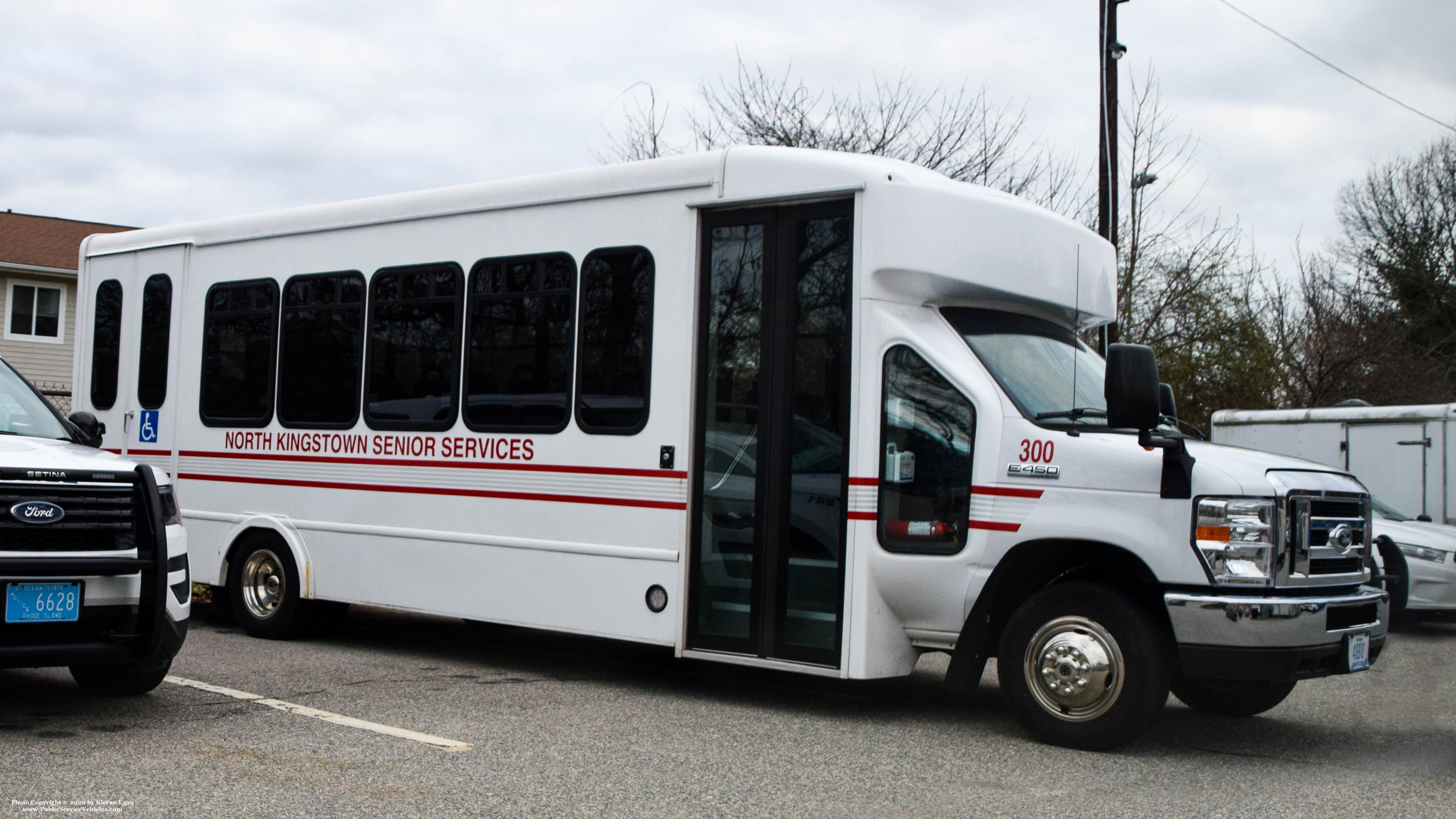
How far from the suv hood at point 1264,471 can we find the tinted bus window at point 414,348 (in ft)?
14.9

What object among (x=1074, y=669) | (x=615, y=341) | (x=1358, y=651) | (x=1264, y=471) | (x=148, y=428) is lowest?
(x=1074, y=669)

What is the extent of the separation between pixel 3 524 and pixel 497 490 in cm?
293

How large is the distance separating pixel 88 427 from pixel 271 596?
8.15ft

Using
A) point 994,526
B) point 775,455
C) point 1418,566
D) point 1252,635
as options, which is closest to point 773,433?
point 775,455

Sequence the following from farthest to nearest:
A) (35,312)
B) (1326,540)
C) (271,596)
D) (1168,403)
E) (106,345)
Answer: (35,312) → (106,345) → (271,596) → (1168,403) → (1326,540)

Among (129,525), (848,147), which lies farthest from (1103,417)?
(848,147)

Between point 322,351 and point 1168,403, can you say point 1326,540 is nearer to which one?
point 1168,403

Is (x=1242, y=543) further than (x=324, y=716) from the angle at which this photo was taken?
No

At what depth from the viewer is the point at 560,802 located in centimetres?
521

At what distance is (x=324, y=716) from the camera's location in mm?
6812

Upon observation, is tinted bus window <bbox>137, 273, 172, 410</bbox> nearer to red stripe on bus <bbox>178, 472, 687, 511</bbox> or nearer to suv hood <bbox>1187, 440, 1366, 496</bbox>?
red stripe on bus <bbox>178, 472, 687, 511</bbox>

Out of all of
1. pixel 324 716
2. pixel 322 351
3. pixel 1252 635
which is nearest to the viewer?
pixel 1252 635

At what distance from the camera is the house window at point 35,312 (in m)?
32.0

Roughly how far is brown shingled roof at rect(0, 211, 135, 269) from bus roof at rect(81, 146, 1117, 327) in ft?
89.3
